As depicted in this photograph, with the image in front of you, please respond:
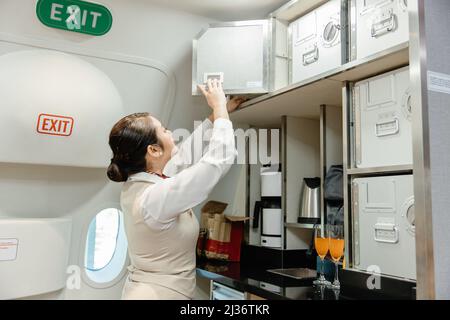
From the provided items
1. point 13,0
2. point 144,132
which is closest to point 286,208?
point 144,132

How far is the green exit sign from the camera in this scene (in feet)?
7.09

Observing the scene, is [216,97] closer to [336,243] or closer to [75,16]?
[336,243]

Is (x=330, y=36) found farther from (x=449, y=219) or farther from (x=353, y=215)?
(x=449, y=219)

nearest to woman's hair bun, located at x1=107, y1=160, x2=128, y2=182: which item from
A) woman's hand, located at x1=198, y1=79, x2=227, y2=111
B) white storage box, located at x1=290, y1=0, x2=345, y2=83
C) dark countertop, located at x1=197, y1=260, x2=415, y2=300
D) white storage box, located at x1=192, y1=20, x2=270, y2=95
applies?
woman's hand, located at x1=198, y1=79, x2=227, y2=111

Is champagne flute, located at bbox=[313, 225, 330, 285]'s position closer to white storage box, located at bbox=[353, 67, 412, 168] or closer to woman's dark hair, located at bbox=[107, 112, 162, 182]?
white storage box, located at bbox=[353, 67, 412, 168]

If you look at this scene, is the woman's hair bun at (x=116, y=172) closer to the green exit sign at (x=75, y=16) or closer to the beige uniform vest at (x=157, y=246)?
the beige uniform vest at (x=157, y=246)

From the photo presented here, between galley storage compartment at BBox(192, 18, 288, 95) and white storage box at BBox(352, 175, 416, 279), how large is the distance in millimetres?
780

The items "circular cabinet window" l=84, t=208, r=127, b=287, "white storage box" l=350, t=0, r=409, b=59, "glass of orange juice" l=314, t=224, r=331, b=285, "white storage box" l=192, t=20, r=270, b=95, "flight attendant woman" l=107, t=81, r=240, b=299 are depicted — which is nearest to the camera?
"flight attendant woman" l=107, t=81, r=240, b=299

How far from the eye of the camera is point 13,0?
2.10 m

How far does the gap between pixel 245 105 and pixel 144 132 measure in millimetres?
966

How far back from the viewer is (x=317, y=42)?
1883 millimetres

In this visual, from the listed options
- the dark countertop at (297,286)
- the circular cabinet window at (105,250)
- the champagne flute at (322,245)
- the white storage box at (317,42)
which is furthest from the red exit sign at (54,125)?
the champagne flute at (322,245)

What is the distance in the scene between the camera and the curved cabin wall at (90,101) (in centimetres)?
200

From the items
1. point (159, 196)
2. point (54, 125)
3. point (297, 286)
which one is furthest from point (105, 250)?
point (159, 196)
